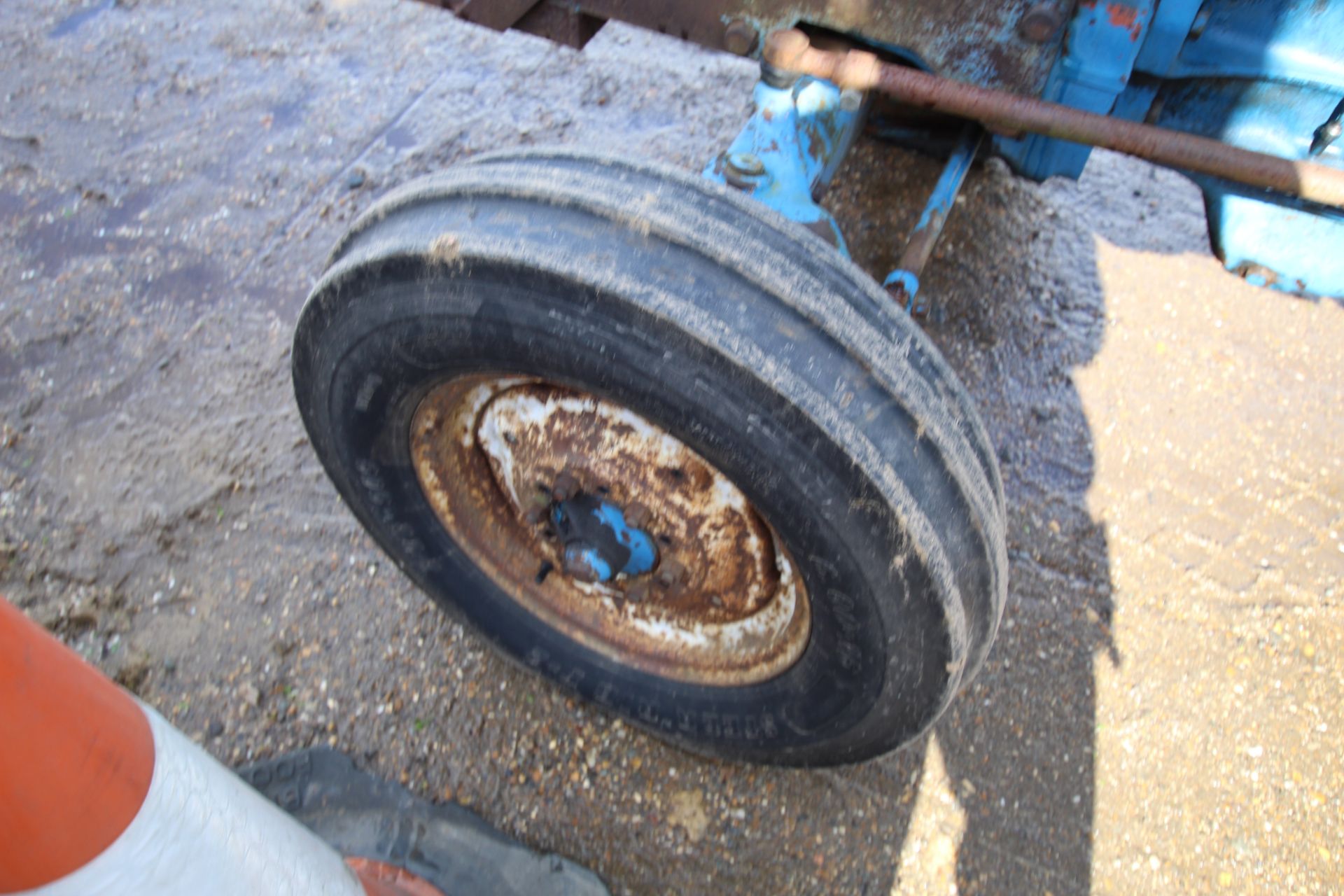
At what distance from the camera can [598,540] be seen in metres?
1.61

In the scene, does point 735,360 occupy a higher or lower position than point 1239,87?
lower

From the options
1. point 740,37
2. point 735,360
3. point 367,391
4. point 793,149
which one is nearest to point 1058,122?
point 793,149

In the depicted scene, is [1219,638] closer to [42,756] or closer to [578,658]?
[578,658]

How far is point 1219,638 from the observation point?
7.22 feet

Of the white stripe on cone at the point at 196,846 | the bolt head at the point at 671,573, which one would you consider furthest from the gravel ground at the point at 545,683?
the white stripe on cone at the point at 196,846

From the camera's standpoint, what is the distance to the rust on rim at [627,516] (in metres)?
1.49

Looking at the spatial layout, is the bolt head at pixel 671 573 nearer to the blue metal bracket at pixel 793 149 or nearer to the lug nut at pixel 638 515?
the lug nut at pixel 638 515

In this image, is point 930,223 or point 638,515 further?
point 930,223

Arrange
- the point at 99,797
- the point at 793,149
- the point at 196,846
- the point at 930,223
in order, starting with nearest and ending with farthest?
1. the point at 99,797
2. the point at 196,846
3. the point at 793,149
4. the point at 930,223

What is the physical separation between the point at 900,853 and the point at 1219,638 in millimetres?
1075

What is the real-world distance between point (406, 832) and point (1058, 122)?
1.95 metres

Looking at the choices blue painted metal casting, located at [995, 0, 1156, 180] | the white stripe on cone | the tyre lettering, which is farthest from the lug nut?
blue painted metal casting, located at [995, 0, 1156, 180]

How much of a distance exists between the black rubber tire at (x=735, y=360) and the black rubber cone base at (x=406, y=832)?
2.53 ft

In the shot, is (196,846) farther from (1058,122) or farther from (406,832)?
(1058,122)
